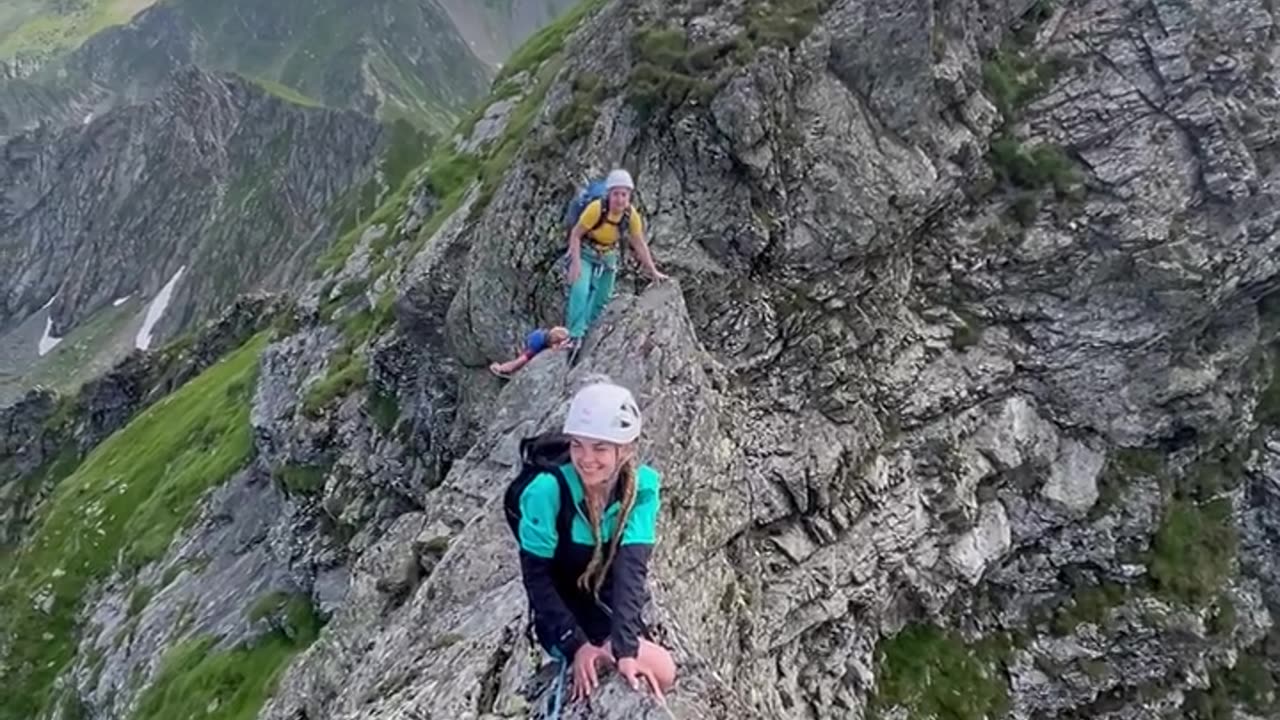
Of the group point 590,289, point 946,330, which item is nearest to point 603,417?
point 590,289

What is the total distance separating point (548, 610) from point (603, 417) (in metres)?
2.81

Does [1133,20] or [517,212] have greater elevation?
[517,212]

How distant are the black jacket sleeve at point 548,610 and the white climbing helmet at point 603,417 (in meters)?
1.94

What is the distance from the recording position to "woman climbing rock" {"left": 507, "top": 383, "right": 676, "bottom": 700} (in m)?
11.1

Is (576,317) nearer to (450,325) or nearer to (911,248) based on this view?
(450,325)

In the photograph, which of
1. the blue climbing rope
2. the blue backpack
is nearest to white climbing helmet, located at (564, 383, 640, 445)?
the blue climbing rope

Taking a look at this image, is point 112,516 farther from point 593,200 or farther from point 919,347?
point 593,200

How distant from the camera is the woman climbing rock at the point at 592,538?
11.1m

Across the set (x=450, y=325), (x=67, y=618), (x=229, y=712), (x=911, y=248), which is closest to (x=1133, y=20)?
(x=911, y=248)

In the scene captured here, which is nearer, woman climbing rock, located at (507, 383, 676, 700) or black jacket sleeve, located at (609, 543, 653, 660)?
woman climbing rock, located at (507, 383, 676, 700)

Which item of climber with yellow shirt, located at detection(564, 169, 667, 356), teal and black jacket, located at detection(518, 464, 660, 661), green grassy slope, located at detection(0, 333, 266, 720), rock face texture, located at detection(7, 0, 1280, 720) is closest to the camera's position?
teal and black jacket, located at detection(518, 464, 660, 661)

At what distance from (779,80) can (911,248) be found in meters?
9.68

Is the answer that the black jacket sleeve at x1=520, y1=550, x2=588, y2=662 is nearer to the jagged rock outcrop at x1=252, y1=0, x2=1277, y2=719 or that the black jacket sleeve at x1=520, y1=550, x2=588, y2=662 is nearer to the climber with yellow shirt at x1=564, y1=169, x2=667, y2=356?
the climber with yellow shirt at x1=564, y1=169, x2=667, y2=356

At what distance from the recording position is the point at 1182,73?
1720 inches
